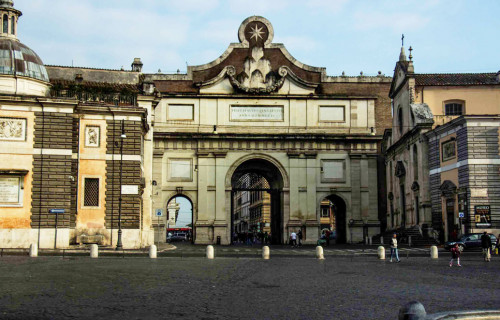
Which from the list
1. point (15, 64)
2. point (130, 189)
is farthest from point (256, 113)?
point (15, 64)

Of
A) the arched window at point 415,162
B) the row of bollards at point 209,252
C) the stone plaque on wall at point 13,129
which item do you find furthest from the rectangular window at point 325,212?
the stone plaque on wall at point 13,129

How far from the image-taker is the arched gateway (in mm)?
58250

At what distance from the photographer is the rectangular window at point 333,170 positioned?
196ft

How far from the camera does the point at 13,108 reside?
1471 inches

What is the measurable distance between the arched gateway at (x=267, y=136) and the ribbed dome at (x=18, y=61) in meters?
18.3

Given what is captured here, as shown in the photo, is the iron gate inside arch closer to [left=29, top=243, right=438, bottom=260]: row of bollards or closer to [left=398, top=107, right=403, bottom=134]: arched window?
[left=398, top=107, right=403, bottom=134]: arched window

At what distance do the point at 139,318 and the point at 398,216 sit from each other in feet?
154

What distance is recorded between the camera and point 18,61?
39125mm

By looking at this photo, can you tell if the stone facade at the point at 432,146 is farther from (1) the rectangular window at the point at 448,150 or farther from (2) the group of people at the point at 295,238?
→ (2) the group of people at the point at 295,238

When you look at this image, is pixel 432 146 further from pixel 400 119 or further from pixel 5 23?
pixel 5 23

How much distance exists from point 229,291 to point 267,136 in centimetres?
4158

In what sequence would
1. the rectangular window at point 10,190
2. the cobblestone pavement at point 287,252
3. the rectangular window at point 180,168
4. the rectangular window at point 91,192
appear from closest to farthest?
the rectangular window at point 10,190, the cobblestone pavement at point 287,252, the rectangular window at point 91,192, the rectangular window at point 180,168

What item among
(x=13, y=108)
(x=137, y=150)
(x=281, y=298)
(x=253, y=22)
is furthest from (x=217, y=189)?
(x=281, y=298)

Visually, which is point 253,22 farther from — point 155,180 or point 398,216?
point 398,216
